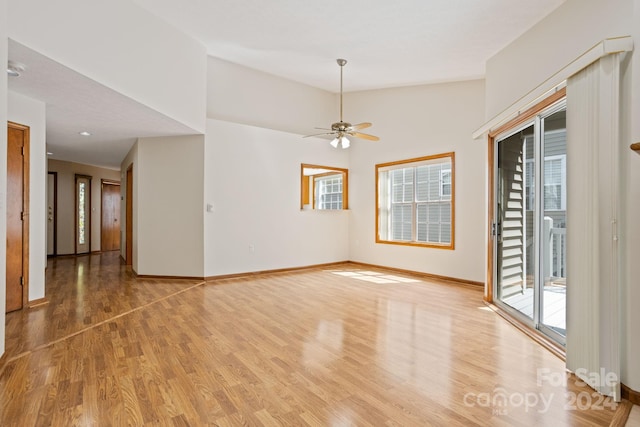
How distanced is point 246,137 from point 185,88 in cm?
145

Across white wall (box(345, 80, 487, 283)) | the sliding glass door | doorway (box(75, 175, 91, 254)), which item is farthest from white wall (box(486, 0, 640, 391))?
doorway (box(75, 175, 91, 254))

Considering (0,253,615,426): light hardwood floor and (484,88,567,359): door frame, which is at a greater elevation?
(484,88,567,359): door frame

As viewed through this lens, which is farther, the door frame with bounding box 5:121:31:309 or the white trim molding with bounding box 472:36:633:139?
the door frame with bounding box 5:121:31:309

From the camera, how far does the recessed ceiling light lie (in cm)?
286

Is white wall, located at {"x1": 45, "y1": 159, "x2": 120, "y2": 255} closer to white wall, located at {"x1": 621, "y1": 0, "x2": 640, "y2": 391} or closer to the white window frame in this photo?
the white window frame

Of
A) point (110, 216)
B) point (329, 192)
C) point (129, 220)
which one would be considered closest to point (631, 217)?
point (329, 192)

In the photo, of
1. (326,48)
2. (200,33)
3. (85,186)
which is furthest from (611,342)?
(85,186)

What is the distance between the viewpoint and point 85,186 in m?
9.22

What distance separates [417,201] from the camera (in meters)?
6.42

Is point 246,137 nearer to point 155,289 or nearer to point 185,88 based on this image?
point 185,88

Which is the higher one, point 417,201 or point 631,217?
point 417,201

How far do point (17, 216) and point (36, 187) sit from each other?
17.8 inches

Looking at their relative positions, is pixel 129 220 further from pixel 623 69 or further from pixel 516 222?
pixel 623 69

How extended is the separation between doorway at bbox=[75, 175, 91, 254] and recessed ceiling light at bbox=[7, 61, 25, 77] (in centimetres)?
695
